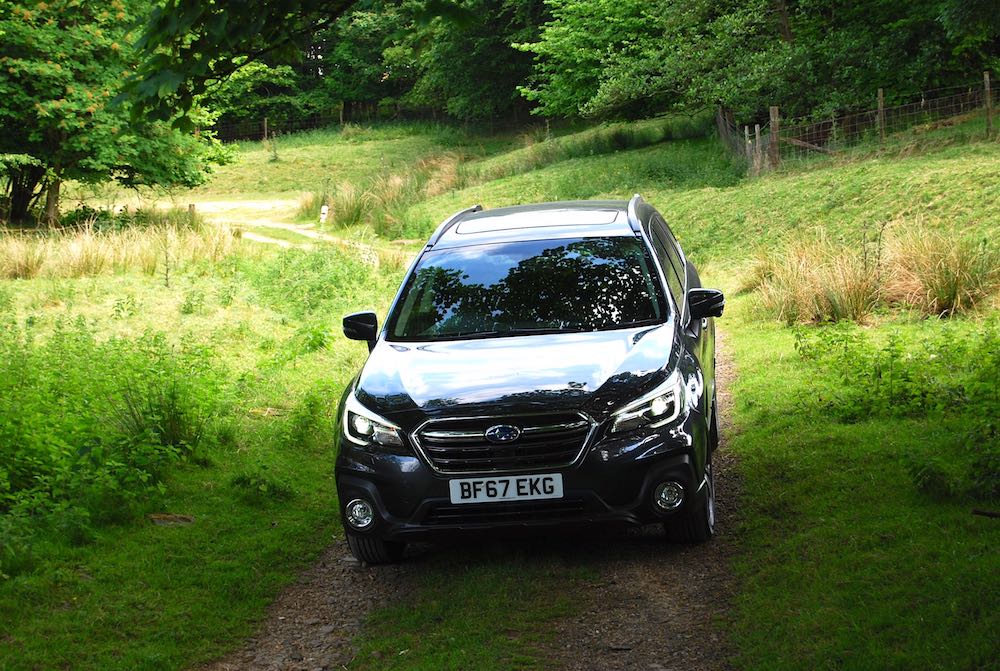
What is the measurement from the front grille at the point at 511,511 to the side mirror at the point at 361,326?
1585 millimetres

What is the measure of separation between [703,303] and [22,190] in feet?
75.3

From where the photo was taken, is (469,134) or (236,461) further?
(469,134)

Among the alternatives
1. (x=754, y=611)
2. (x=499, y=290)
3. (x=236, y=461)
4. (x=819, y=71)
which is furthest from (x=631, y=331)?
(x=819, y=71)

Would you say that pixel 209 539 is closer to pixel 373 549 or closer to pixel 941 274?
pixel 373 549

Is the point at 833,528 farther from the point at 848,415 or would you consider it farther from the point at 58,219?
the point at 58,219

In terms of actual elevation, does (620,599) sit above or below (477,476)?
below

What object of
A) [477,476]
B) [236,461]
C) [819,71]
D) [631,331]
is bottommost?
[236,461]

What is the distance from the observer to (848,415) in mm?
8398

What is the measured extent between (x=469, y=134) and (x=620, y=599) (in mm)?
59598

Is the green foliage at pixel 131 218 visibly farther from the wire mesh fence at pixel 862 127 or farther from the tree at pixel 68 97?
the wire mesh fence at pixel 862 127

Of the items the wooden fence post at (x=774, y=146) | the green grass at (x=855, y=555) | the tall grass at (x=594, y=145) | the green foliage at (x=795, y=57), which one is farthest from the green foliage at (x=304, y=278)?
the tall grass at (x=594, y=145)

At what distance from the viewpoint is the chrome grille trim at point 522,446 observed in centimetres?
Result: 555

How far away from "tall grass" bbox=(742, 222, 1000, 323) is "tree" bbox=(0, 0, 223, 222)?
47.8 ft

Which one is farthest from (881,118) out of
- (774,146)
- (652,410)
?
(652,410)
